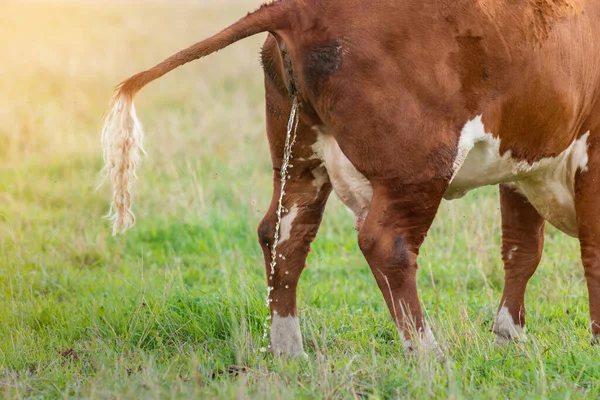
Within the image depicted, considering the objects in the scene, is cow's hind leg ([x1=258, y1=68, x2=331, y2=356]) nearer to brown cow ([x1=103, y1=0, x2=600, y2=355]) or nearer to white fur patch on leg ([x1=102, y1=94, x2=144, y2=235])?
brown cow ([x1=103, y1=0, x2=600, y2=355])

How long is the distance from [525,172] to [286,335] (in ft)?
4.67

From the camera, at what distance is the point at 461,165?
3977 millimetres

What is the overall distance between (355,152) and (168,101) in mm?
9044

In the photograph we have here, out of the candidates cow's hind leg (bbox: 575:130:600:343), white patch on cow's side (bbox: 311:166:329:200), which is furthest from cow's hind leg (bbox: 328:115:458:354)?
cow's hind leg (bbox: 575:130:600:343)

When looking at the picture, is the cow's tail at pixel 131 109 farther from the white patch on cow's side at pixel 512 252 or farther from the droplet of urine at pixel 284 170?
the white patch on cow's side at pixel 512 252

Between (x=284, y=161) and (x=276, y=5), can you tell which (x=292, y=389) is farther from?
(x=276, y=5)

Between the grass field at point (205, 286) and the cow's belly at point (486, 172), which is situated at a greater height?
the cow's belly at point (486, 172)

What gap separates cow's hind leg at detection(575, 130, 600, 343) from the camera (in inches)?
172

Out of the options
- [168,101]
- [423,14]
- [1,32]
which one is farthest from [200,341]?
[1,32]

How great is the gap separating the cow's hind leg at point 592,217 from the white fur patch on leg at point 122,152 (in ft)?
7.22

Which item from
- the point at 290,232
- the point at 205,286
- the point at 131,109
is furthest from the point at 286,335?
the point at 205,286

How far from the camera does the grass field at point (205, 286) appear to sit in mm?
3604

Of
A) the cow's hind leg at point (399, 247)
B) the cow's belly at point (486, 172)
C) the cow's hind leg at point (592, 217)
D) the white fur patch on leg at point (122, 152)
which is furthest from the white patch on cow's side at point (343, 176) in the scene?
the cow's hind leg at point (592, 217)

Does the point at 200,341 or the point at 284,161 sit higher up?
the point at 284,161
